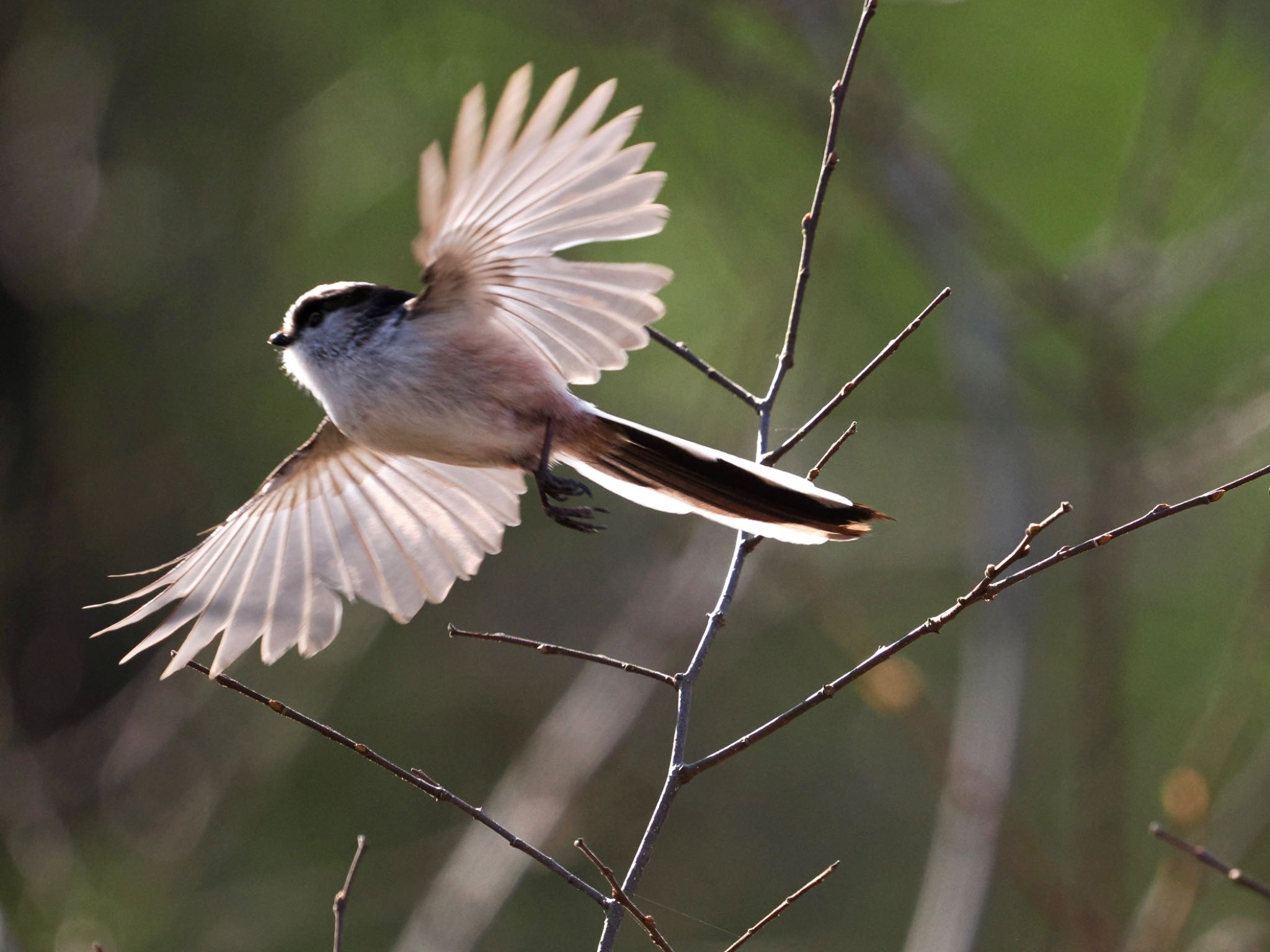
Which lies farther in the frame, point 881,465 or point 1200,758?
point 881,465

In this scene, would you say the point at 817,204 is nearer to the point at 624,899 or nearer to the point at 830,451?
the point at 830,451

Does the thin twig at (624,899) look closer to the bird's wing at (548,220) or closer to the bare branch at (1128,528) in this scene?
the bare branch at (1128,528)

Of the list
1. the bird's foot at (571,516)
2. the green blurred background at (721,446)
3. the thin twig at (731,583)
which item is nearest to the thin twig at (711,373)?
the thin twig at (731,583)

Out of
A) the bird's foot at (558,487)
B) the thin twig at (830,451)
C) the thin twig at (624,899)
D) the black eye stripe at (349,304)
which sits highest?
the thin twig at (830,451)

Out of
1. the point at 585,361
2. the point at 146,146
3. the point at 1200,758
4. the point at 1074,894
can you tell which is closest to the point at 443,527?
the point at 585,361

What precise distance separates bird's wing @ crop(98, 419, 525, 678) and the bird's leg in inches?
8.1

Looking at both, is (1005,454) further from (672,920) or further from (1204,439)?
(672,920)

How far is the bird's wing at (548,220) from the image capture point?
1673 millimetres

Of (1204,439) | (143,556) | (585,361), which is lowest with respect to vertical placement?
(143,556)

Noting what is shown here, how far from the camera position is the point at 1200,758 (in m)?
2.93

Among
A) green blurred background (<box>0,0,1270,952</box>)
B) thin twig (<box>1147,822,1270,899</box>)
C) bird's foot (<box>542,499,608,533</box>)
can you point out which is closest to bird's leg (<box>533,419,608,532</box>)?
bird's foot (<box>542,499,608,533</box>)

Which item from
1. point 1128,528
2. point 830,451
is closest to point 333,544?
point 830,451

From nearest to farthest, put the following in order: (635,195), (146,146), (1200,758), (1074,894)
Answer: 1. (635,195)
2. (1200,758)
3. (1074,894)
4. (146,146)

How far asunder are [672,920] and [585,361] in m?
3.38
